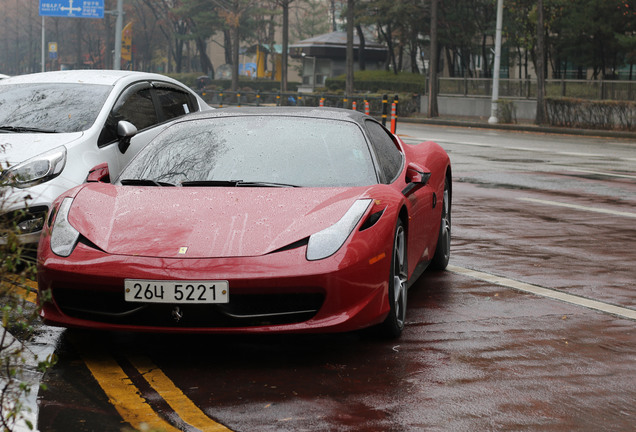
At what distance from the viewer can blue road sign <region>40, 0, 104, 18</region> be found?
152 feet

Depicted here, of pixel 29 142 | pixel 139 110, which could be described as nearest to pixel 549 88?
pixel 139 110

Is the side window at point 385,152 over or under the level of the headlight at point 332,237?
over

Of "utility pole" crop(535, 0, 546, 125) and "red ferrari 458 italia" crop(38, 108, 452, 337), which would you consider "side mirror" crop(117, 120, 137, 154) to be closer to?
"red ferrari 458 italia" crop(38, 108, 452, 337)

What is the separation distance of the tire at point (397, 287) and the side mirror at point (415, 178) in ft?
1.52

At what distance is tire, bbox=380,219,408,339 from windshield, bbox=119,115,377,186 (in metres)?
0.42

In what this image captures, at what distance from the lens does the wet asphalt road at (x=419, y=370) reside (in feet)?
13.6

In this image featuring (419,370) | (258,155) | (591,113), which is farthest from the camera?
(591,113)

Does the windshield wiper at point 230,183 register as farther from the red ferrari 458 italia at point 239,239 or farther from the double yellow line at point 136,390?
the double yellow line at point 136,390

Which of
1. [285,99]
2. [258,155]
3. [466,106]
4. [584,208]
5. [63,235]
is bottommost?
[584,208]

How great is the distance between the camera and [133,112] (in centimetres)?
901

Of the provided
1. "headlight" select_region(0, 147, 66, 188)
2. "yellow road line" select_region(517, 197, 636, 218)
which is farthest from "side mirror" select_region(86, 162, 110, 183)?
"yellow road line" select_region(517, 197, 636, 218)

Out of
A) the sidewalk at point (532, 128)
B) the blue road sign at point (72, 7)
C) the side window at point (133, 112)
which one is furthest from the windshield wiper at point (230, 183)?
the blue road sign at point (72, 7)

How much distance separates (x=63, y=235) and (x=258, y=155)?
4.54 ft

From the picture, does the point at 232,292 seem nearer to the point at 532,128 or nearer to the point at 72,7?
the point at 532,128
